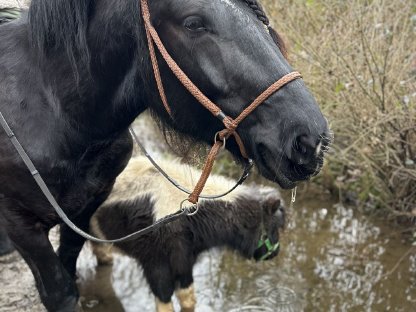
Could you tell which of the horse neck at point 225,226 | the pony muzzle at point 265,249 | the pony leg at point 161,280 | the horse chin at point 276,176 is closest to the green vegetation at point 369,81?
the pony muzzle at point 265,249

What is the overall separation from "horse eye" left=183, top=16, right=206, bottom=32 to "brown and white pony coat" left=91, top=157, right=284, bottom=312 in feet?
6.09

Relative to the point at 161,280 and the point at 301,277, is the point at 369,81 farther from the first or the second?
the point at 161,280

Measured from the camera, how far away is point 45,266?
2.54m

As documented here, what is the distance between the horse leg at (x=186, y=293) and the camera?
391 cm

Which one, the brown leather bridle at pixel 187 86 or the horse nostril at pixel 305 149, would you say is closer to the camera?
the horse nostril at pixel 305 149

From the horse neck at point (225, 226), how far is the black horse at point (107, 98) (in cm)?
127

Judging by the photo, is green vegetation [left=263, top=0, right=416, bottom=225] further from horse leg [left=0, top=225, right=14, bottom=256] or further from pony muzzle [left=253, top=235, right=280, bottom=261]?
horse leg [left=0, top=225, right=14, bottom=256]

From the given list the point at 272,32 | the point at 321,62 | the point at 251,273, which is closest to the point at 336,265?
the point at 251,273

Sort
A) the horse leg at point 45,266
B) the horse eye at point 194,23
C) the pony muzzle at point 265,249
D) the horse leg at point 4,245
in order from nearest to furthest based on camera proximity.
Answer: the horse eye at point 194,23, the horse leg at point 45,266, the horse leg at point 4,245, the pony muzzle at point 265,249

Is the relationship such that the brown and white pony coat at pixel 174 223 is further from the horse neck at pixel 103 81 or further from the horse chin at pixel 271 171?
the horse chin at pixel 271 171

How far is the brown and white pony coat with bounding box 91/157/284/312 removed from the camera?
149 inches

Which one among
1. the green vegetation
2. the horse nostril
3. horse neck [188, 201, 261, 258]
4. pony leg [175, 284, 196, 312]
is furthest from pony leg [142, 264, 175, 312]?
the horse nostril

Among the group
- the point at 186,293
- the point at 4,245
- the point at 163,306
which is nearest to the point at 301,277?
the point at 186,293

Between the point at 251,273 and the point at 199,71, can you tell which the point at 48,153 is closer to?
the point at 199,71
